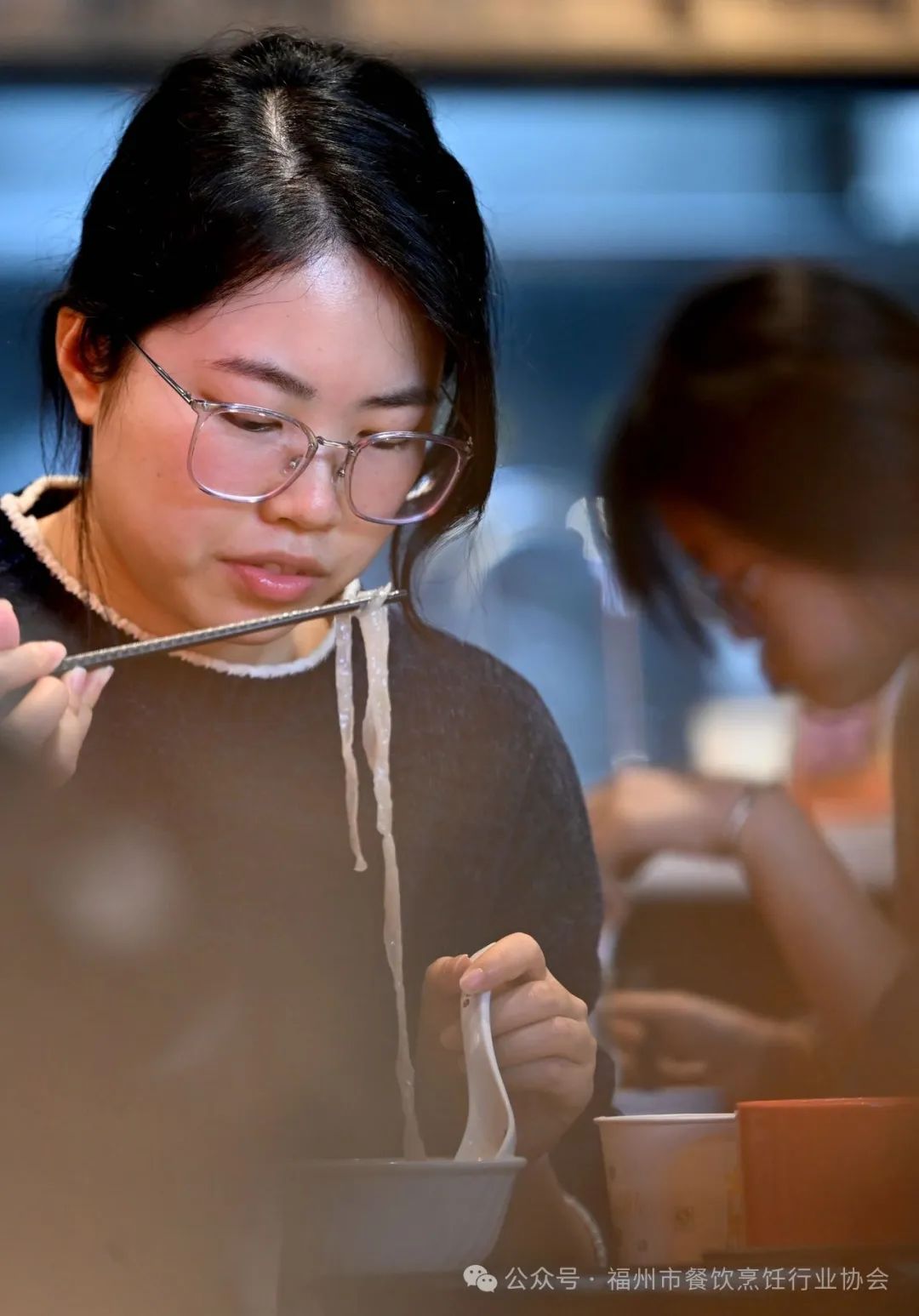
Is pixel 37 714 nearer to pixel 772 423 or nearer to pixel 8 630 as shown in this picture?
pixel 8 630

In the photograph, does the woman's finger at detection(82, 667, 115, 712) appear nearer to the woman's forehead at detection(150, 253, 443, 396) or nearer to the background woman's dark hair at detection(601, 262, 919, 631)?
the woman's forehead at detection(150, 253, 443, 396)

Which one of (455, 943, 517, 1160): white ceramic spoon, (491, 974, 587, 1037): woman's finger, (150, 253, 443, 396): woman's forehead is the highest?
(150, 253, 443, 396): woman's forehead

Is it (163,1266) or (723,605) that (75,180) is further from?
(163,1266)

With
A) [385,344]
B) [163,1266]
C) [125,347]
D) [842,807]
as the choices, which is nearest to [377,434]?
[385,344]

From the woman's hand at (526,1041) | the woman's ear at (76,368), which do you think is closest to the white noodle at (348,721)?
the woman's hand at (526,1041)

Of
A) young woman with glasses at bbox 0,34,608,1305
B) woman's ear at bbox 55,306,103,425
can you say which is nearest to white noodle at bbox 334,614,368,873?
young woman with glasses at bbox 0,34,608,1305

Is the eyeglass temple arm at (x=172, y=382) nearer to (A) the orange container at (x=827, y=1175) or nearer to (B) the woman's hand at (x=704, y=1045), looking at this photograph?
(B) the woman's hand at (x=704, y=1045)

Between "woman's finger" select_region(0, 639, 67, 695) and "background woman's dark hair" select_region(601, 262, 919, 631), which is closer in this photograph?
"woman's finger" select_region(0, 639, 67, 695)

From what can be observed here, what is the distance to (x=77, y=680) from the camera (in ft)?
2.97

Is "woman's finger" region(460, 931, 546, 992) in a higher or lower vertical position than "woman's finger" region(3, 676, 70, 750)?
lower

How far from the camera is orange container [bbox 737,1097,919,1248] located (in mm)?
932

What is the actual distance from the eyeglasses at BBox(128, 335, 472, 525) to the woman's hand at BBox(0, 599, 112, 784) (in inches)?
5.6

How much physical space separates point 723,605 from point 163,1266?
0.56m

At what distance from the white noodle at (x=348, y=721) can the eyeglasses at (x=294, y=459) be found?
0.09 meters
